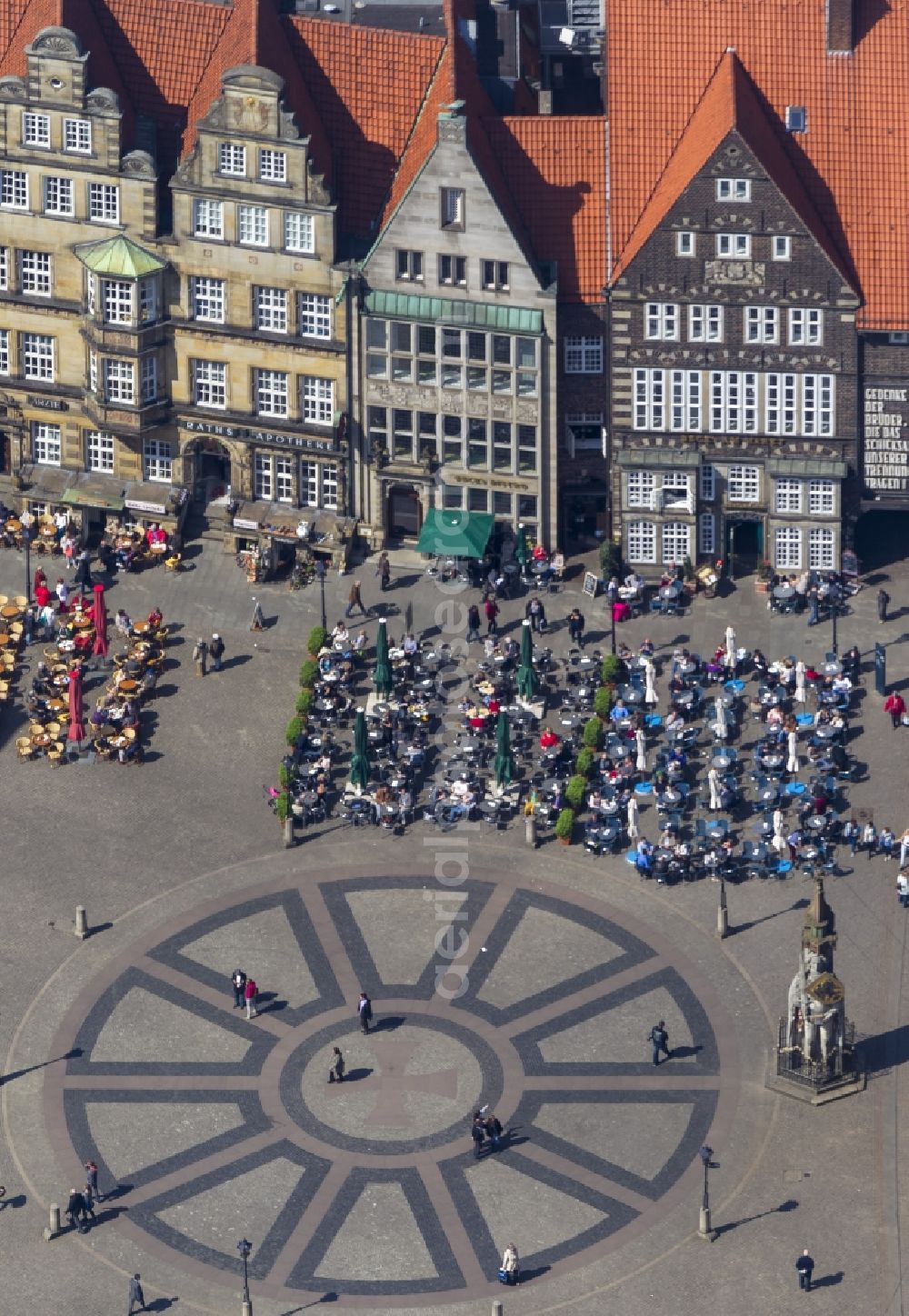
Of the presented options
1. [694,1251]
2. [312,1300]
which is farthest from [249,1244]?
[694,1251]

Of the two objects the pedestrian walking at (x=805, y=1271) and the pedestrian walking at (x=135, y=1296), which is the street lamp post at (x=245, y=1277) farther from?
the pedestrian walking at (x=805, y=1271)

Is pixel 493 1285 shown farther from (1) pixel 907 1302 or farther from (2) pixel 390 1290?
(1) pixel 907 1302

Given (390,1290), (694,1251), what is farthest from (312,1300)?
(694,1251)

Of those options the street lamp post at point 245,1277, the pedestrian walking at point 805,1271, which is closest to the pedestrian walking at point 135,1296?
the street lamp post at point 245,1277

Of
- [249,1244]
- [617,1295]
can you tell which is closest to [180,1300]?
[249,1244]

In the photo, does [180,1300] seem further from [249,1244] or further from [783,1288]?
[783,1288]
